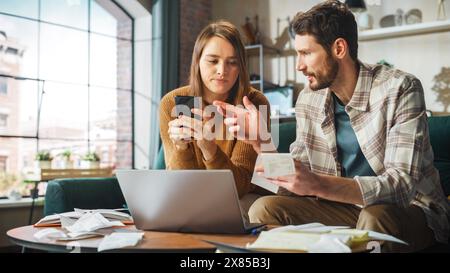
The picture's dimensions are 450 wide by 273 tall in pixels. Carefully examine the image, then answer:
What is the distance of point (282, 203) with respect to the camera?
1799mm

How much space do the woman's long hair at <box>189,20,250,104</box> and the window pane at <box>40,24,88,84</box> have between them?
8.13 ft

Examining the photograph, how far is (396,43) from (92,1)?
261cm

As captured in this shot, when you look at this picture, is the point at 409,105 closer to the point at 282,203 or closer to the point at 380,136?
the point at 380,136

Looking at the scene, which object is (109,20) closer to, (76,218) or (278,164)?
(76,218)

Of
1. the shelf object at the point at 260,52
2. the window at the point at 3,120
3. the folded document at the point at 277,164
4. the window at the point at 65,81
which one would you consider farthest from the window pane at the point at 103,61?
the folded document at the point at 277,164

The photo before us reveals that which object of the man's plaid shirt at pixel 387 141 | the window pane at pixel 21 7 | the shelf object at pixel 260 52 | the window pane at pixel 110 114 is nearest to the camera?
the man's plaid shirt at pixel 387 141

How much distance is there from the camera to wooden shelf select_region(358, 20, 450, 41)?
4.39 metres

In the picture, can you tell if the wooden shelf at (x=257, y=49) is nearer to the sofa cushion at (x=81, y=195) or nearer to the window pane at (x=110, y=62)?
the window pane at (x=110, y=62)

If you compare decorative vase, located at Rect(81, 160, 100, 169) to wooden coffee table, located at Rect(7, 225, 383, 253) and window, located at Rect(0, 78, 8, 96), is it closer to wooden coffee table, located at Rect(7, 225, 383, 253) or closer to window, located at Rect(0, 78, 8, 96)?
window, located at Rect(0, 78, 8, 96)

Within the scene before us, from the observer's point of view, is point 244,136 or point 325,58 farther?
point 325,58

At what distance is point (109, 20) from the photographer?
5023 mm

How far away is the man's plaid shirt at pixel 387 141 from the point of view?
1.60 metres
